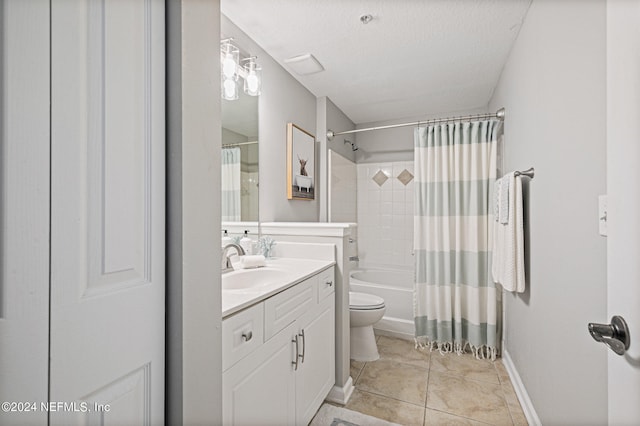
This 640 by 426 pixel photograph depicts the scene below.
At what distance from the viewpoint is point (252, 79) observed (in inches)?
72.9

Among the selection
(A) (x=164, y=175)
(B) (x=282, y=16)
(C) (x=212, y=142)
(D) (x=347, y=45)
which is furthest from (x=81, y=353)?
(D) (x=347, y=45)

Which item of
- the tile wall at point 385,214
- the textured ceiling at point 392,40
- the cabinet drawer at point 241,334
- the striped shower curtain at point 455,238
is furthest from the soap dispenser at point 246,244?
the tile wall at point 385,214

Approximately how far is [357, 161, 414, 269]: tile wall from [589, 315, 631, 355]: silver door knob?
2.95 metres

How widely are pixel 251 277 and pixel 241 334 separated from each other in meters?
0.61

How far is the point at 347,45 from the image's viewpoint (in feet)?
6.55

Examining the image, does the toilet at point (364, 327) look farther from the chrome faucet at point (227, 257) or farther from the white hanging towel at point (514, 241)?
the chrome faucet at point (227, 257)

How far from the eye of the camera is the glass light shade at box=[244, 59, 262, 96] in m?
1.85

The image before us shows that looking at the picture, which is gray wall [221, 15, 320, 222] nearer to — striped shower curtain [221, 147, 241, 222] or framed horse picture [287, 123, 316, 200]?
framed horse picture [287, 123, 316, 200]

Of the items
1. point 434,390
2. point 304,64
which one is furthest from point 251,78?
point 434,390

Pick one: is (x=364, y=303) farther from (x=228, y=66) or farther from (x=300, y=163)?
(x=228, y=66)

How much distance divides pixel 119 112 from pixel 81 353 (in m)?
0.49

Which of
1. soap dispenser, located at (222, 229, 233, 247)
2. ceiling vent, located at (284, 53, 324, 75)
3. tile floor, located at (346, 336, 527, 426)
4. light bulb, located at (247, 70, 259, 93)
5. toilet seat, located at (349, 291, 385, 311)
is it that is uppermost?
ceiling vent, located at (284, 53, 324, 75)

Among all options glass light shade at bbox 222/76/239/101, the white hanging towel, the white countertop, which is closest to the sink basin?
the white countertop

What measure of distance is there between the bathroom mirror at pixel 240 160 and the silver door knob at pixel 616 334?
1.65 m
